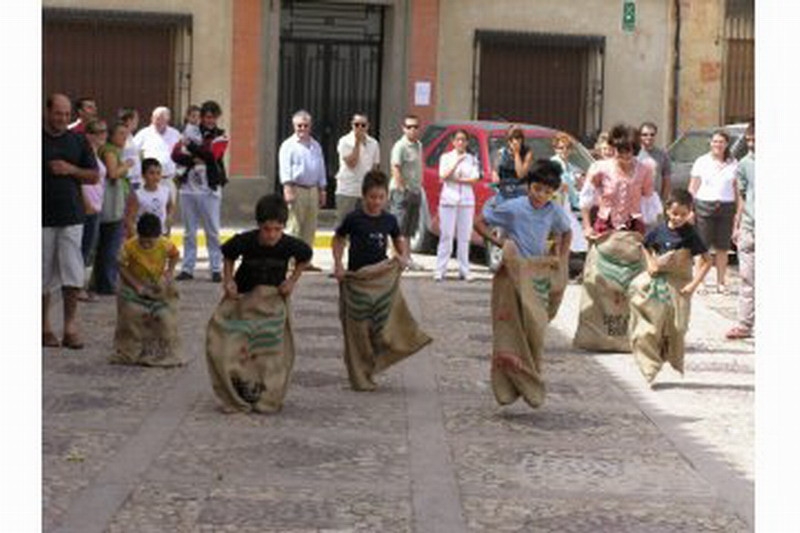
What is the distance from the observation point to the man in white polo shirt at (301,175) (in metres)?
18.8

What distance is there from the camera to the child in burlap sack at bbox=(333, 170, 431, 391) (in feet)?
37.4

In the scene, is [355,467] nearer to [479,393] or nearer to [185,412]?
[185,412]

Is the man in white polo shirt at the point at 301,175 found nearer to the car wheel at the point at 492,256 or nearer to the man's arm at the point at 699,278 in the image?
the car wheel at the point at 492,256

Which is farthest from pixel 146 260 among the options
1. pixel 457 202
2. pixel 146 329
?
pixel 457 202

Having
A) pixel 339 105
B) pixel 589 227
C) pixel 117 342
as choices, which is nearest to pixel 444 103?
pixel 339 105

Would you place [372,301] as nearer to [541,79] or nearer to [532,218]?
[532,218]

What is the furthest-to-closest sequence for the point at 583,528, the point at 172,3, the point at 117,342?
the point at 172,3, the point at 117,342, the point at 583,528

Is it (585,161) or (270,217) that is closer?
(270,217)

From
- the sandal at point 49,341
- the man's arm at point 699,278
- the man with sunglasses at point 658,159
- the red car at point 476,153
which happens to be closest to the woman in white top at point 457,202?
the red car at point 476,153

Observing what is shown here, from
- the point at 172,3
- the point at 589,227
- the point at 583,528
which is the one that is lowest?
the point at 583,528

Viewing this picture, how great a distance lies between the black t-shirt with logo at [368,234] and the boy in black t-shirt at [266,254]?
3.30 feet

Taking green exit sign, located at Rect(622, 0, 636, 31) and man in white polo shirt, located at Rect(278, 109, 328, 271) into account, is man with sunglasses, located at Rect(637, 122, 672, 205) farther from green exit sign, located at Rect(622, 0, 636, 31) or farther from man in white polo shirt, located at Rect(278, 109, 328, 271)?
green exit sign, located at Rect(622, 0, 636, 31)

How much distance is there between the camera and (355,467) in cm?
886
